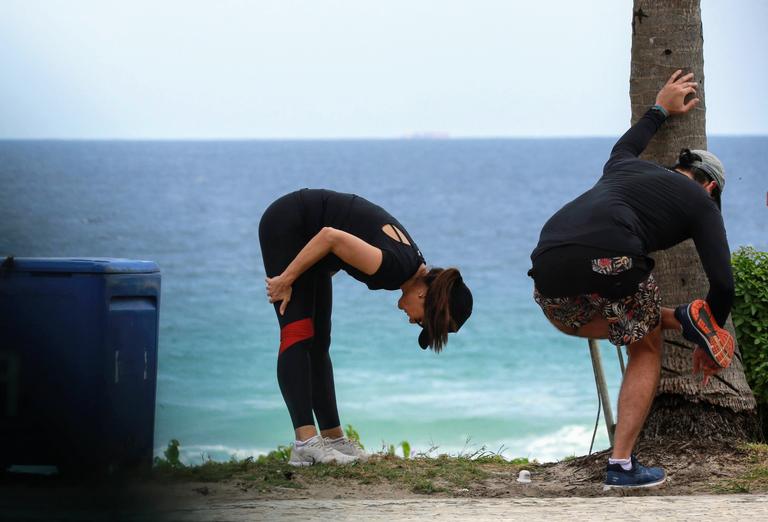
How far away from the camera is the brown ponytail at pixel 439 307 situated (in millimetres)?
5289

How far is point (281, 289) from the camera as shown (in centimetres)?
545

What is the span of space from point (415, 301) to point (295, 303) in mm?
614

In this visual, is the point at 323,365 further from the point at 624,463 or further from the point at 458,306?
the point at 624,463

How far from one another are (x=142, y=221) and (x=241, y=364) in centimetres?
3647

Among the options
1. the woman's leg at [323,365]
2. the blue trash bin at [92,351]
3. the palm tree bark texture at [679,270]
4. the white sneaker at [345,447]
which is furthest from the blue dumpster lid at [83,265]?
the palm tree bark texture at [679,270]

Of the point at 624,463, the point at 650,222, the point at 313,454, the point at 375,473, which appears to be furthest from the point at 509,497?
the point at 650,222

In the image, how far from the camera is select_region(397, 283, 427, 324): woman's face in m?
5.38

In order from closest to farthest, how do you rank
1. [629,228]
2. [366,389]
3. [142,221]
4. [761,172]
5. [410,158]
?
1. [629,228]
2. [366,389]
3. [142,221]
4. [761,172]
5. [410,158]

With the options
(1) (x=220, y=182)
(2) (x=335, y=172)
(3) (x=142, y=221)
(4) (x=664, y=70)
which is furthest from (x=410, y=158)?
(4) (x=664, y=70)

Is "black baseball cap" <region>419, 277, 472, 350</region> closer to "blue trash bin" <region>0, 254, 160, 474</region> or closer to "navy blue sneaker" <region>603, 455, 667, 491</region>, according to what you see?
"navy blue sneaker" <region>603, 455, 667, 491</region>

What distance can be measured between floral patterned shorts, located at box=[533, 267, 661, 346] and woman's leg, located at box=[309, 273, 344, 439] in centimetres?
127

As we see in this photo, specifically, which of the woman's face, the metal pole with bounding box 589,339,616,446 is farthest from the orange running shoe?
the metal pole with bounding box 589,339,616,446

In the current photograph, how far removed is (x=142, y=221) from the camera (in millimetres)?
55594

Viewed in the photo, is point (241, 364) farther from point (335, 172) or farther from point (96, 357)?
point (335, 172)
